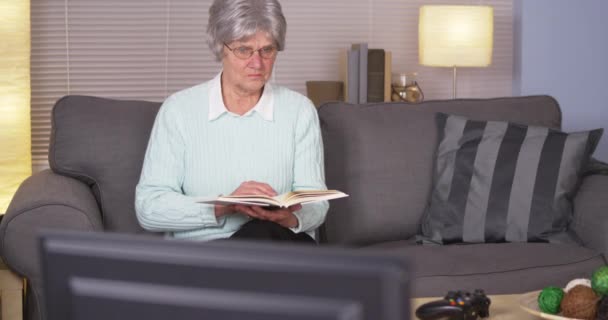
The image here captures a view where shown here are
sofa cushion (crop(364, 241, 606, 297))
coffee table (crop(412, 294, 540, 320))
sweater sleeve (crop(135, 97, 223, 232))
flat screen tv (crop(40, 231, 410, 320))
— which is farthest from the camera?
sofa cushion (crop(364, 241, 606, 297))

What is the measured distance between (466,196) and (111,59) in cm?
186

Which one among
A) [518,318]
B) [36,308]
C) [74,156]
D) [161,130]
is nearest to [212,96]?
[161,130]

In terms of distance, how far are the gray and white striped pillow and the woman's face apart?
0.79 metres

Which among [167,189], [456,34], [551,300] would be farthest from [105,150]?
[456,34]

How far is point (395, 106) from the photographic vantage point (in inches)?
124

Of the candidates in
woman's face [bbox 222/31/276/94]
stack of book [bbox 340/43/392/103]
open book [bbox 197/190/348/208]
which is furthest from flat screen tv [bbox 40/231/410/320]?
stack of book [bbox 340/43/392/103]

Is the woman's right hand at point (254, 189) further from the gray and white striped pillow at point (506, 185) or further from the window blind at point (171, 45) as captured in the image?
the window blind at point (171, 45)

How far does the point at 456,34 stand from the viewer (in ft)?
12.8

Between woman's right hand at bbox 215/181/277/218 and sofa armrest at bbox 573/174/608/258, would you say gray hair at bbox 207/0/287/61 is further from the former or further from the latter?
sofa armrest at bbox 573/174/608/258

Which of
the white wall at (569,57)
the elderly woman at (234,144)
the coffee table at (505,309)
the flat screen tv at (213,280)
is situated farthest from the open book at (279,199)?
the white wall at (569,57)

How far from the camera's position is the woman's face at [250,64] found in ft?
8.21

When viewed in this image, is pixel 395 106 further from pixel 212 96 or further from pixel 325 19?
pixel 325 19

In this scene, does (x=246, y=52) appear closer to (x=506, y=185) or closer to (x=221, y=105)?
(x=221, y=105)

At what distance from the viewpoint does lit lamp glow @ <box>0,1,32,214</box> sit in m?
3.36
